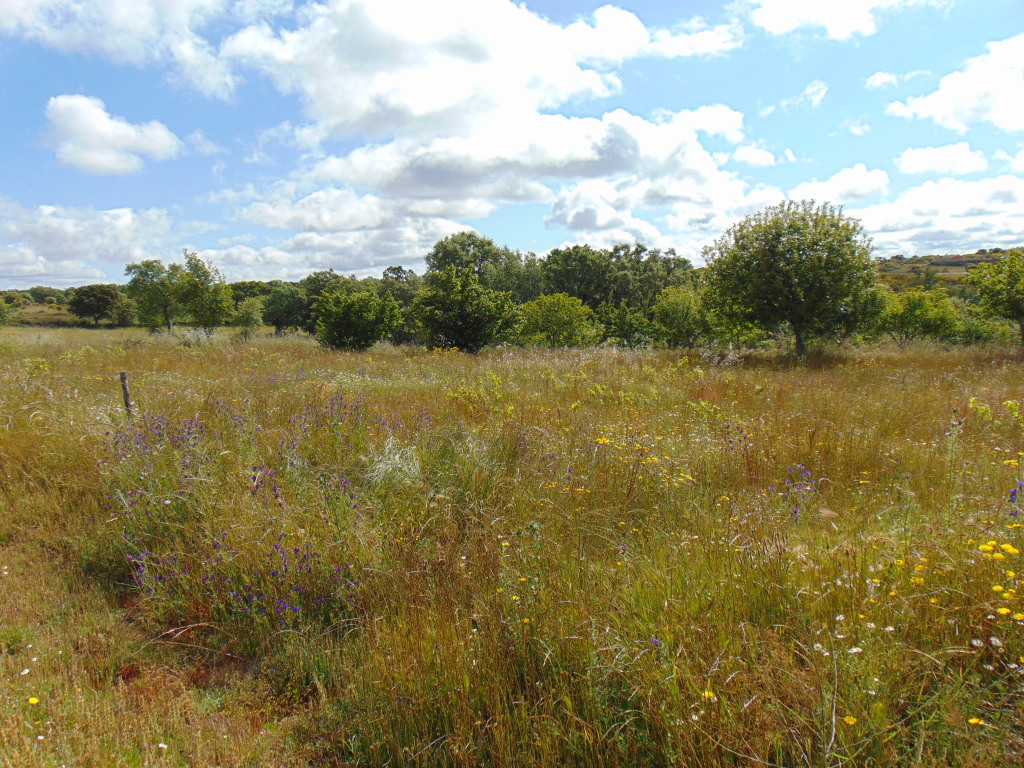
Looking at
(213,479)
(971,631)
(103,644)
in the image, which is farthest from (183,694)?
(971,631)

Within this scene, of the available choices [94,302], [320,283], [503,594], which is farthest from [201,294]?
[94,302]

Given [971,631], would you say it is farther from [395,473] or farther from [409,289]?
[409,289]

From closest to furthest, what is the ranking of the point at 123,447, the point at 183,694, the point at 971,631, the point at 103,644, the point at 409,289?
1. the point at 971,631
2. the point at 183,694
3. the point at 103,644
4. the point at 123,447
5. the point at 409,289

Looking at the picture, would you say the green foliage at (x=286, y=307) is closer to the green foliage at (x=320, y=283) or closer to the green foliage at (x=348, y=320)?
the green foliage at (x=320, y=283)

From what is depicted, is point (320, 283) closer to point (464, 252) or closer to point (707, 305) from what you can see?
→ point (464, 252)

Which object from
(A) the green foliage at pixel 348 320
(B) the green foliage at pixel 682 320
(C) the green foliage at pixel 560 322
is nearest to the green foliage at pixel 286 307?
(A) the green foliage at pixel 348 320

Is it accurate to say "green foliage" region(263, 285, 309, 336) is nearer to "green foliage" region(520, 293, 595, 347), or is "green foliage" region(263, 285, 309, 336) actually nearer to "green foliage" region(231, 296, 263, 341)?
"green foliage" region(231, 296, 263, 341)

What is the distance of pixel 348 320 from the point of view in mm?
20156

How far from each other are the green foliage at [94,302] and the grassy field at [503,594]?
77963 mm

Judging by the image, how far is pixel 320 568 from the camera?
323cm

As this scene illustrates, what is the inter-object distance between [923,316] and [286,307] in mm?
66298

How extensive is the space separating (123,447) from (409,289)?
58829mm

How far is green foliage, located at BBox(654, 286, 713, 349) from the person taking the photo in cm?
2412

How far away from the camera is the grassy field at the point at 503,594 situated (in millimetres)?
1867
